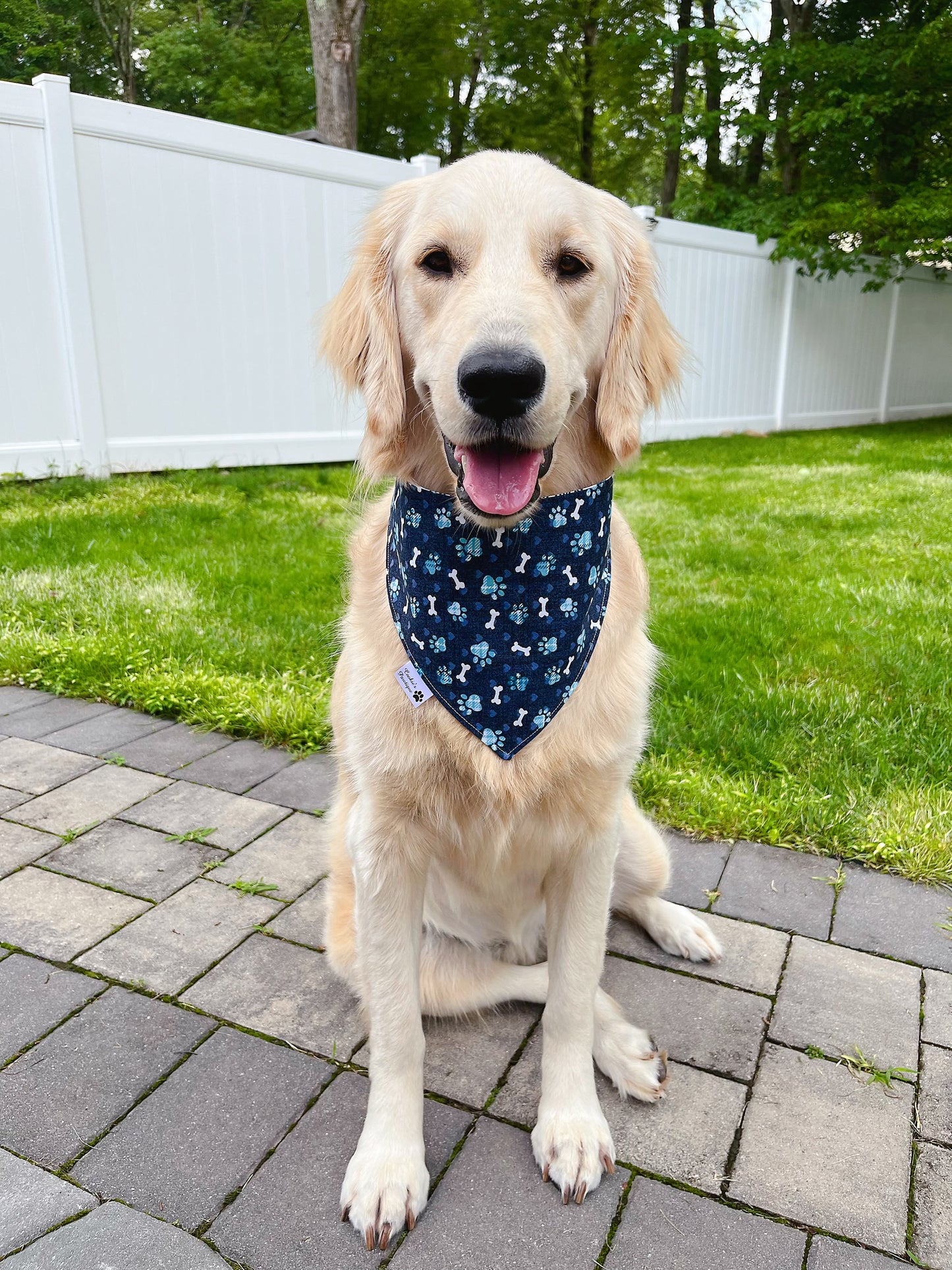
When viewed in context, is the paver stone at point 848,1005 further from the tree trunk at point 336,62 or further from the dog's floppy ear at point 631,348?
the tree trunk at point 336,62

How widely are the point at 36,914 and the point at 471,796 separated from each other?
1.33 metres

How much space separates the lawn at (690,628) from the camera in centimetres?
289

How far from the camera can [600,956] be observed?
5.93ft

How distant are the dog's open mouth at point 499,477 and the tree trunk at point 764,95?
543 inches

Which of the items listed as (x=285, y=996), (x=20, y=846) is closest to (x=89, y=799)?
(x=20, y=846)

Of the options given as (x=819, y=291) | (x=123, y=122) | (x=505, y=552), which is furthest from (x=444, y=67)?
(x=505, y=552)

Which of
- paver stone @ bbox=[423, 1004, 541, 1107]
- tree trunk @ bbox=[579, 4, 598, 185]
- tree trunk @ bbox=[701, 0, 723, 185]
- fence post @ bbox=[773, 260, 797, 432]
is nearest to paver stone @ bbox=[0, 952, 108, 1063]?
paver stone @ bbox=[423, 1004, 541, 1107]

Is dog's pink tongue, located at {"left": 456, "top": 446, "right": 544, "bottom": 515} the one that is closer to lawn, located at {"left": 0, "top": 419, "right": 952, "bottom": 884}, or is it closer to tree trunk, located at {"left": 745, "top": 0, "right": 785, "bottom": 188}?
lawn, located at {"left": 0, "top": 419, "right": 952, "bottom": 884}

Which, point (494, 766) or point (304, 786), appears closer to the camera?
point (494, 766)

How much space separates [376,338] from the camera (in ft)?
6.15

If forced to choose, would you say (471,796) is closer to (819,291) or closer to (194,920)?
(194,920)

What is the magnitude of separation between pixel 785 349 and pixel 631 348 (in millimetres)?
11858

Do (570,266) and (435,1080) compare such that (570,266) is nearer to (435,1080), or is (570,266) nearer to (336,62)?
(435,1080)

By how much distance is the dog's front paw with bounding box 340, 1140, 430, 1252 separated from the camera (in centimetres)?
152
